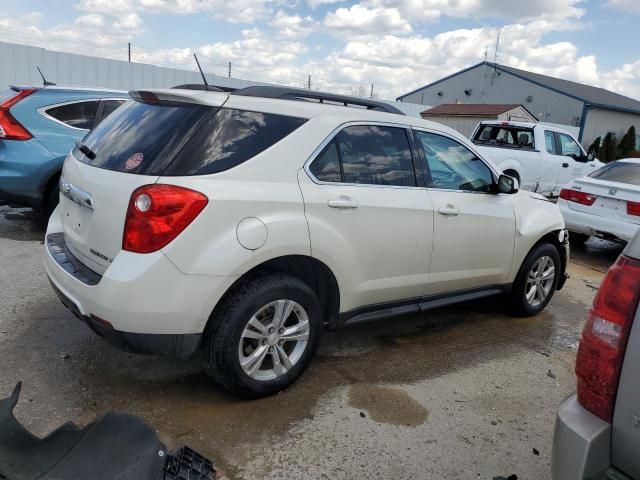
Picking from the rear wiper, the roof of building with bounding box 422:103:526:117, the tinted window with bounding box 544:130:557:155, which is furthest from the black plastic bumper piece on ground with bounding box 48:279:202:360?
the roof of building with bounding box 422:103:526:117

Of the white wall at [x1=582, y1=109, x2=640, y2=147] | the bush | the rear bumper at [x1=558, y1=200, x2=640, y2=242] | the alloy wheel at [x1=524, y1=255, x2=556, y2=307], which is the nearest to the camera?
the alloy wheel at [x1=524, y1=255, x2=556, y2=307]

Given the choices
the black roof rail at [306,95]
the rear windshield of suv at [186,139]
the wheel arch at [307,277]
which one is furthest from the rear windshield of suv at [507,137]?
the rear windshield of suv at [186,139]

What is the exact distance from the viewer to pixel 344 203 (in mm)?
3279

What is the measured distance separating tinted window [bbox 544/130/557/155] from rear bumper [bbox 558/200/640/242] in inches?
165

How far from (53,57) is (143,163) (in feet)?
32.6

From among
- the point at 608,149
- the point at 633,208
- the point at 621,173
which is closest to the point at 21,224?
the point at 633,208

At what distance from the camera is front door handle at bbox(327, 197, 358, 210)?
3.23m

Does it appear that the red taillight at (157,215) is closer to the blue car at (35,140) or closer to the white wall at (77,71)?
the blue car at (35,140)

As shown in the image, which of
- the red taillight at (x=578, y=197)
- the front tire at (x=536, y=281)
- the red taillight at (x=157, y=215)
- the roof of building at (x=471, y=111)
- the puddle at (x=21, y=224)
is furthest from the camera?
the roof of building at (x=471, y=111)

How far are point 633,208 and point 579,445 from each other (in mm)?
6000

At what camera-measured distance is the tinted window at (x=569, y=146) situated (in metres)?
11.9

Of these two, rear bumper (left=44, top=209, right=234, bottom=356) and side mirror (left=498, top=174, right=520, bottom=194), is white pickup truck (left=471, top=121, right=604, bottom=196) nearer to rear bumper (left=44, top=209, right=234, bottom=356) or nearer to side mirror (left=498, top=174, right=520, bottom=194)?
side mirror (left=498, top=174, right=520, bottom=194)

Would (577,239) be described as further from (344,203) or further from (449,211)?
(344,203)

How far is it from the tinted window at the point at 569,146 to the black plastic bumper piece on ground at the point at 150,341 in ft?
36.4
